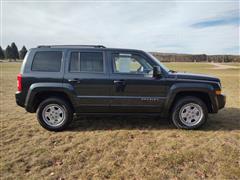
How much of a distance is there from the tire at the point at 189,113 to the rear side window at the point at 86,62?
1.97m

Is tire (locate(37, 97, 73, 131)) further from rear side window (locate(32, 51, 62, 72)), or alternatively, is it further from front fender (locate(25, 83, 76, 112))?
rear side window (locate(32, 51, 62, 72))

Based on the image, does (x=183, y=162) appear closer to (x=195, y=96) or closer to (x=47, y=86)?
(x=195, y=96)

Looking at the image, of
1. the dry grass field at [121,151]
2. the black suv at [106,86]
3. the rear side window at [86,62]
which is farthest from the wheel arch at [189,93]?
the rear side window at [86,62]

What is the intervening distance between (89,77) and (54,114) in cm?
121

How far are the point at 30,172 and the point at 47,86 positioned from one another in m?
2.11

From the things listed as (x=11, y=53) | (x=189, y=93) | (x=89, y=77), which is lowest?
(x=189, y=93)

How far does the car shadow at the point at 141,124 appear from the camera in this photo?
5664 mm

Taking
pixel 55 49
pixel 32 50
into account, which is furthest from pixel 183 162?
pixel 32 50

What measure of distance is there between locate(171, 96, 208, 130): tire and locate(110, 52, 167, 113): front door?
0.40 m

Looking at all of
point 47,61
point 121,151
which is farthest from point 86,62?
point 121,151

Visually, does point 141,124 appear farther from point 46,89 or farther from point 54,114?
point 46,89

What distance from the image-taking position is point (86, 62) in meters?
5.38

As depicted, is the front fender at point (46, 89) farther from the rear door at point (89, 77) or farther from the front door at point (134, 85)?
the front door at point (134, 85)

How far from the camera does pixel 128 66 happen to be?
5.41 meters
